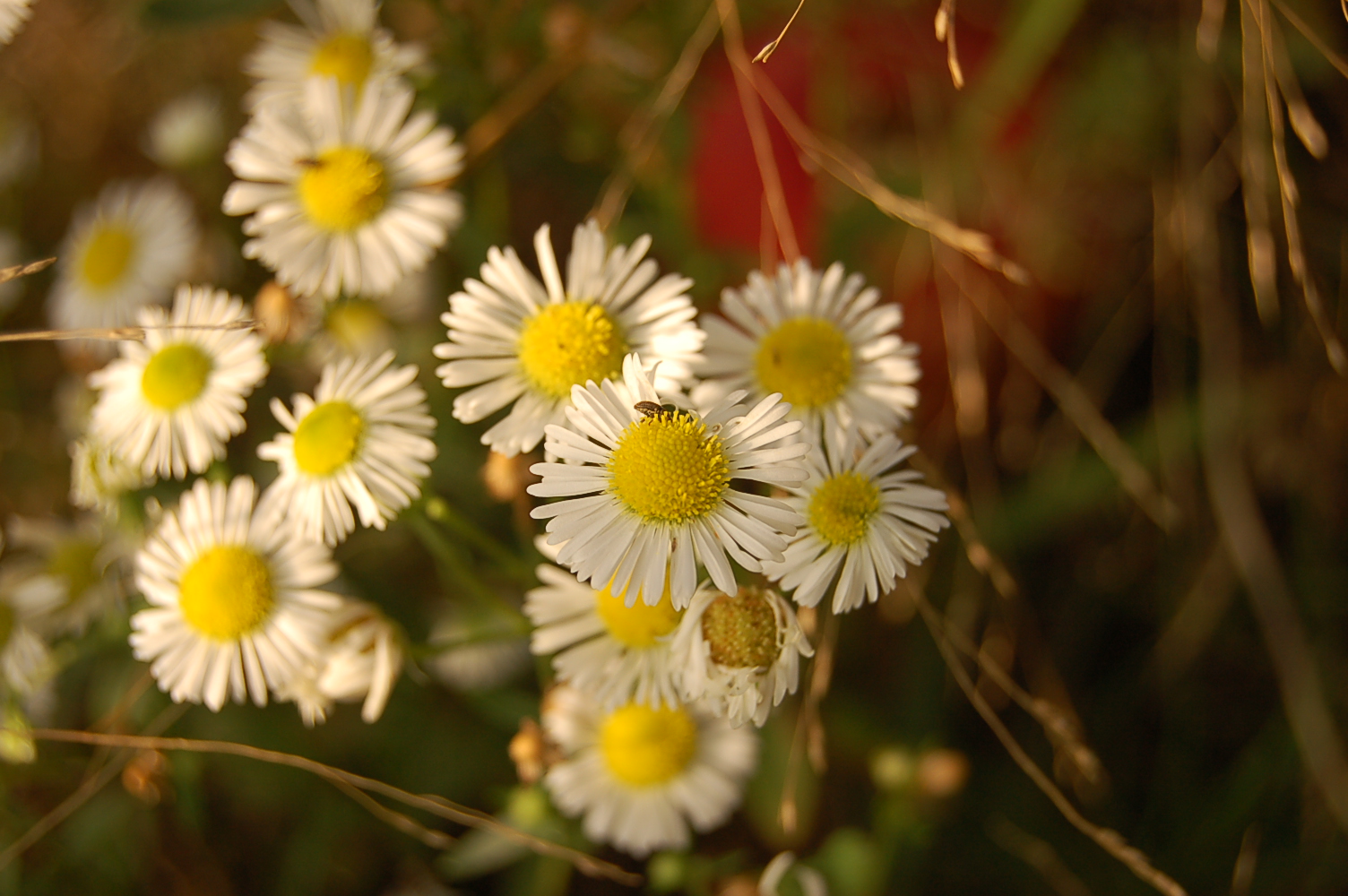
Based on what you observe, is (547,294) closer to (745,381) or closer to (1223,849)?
(745,381)

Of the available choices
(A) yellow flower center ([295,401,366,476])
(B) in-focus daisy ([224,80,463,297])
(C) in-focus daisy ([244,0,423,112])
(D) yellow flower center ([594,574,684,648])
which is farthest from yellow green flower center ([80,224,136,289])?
(D) yellow flower center ([594,574,684,648])

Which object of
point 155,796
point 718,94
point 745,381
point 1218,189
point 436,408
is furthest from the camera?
point 718,94

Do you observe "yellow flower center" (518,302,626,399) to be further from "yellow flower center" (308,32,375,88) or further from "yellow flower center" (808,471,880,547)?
"yellow flower center" (308,32,375,88)

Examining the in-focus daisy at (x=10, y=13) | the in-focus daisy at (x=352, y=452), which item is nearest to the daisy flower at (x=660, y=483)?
the in-focus daisy at (x=352, y=452)

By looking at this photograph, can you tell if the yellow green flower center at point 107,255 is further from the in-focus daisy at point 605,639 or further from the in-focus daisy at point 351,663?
the in-focus daisy at point 605,639

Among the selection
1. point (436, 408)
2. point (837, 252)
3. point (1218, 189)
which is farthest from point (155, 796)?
point (1218, 189)

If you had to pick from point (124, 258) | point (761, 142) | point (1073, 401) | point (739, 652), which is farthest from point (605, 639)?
point (124, 258)
